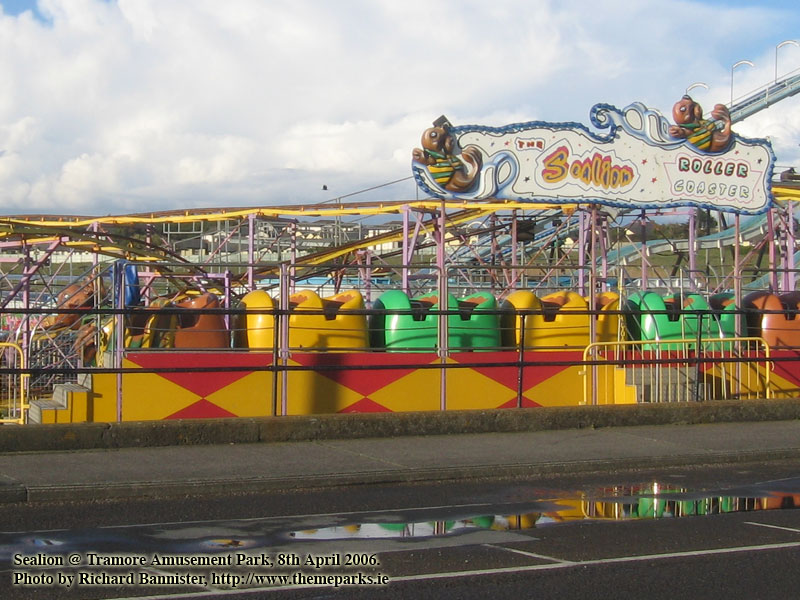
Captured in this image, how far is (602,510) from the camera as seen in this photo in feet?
28.7

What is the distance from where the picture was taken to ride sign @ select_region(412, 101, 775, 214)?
17297 mm

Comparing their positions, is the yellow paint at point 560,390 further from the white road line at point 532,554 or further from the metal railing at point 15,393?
the white road line at point 532,554

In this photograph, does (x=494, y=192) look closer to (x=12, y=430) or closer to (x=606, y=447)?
(x=606, y=447)

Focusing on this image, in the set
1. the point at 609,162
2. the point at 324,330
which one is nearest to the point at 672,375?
the point at 609,162

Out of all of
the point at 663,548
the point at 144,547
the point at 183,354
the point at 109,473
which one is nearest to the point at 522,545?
the point at 663,548

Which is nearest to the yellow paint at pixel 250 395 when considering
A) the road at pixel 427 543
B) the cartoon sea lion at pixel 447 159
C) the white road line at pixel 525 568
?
the cartoon sea lion at pixel 447 159

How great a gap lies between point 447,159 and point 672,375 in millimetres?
5186

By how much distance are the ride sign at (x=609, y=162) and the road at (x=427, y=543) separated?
8286 millimetres

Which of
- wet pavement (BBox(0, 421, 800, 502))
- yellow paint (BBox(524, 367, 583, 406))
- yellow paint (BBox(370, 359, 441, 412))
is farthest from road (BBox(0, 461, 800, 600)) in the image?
yellow paint (BBox(524, 367, 583, 406))

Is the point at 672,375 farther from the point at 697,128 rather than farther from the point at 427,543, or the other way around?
the point at 427,543

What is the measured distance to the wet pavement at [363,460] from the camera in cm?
929

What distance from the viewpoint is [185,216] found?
35.3 metres

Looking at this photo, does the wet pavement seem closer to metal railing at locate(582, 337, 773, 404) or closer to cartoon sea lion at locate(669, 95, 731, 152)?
metal railing at locate(582, 337, 773, 404)

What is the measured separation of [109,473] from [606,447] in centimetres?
572
